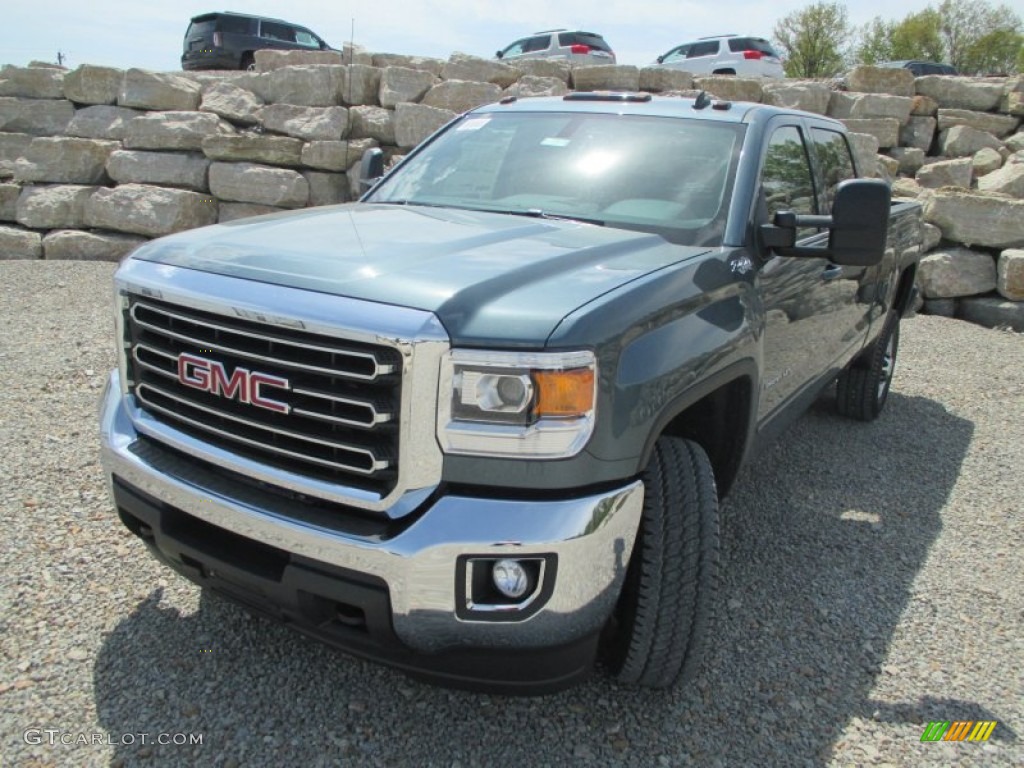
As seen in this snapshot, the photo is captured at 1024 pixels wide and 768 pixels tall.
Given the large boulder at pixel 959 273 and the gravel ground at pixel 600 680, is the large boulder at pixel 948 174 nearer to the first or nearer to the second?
the large boulder at pixel 959 273

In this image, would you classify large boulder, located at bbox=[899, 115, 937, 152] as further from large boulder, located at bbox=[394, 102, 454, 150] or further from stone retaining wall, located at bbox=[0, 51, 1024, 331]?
large boulder, located at bbox=[394, 102, 454, 150]

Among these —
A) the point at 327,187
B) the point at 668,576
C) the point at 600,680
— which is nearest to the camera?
the point at 668,576

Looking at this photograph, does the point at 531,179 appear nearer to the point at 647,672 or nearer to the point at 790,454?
the point at 647,672

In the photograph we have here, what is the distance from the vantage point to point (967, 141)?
11.4 meters

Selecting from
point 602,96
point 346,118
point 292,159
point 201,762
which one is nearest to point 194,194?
point 292,159

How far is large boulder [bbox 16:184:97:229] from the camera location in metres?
10.6

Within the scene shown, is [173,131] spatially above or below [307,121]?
below

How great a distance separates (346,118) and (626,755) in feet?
32.6

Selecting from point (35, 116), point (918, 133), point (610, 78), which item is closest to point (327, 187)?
point (610, 78)

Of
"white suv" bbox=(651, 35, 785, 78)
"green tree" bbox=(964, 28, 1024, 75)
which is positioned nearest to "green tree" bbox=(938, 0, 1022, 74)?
"green tree" bbox=(964, 28, 1024, 75)

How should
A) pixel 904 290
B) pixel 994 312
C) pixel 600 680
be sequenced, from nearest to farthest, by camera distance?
pixel 600 680
pixel 904 290
pixel 994 312

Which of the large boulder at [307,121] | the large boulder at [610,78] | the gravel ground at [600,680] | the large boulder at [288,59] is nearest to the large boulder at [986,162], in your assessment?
the large boulder at [610,78]

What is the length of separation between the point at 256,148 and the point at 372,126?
1509 mm

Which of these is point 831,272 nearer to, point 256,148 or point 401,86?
point 256,148
